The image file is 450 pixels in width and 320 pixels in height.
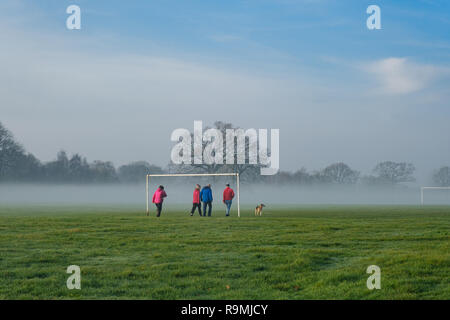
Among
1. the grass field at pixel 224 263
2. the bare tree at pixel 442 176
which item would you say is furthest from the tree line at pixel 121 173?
the grass field at pixel 224 263

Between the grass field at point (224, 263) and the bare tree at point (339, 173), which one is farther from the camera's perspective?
the bare tree at point (339, 173)

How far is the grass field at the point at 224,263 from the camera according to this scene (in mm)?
10102

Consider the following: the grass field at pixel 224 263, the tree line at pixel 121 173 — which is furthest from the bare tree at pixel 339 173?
the grass field at pixel 224 263

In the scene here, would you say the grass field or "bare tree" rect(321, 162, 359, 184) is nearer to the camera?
the grass field

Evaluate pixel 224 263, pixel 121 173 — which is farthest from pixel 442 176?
pixel 224 263

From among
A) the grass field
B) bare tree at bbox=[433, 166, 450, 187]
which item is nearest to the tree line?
bare tree at bbox=[433, 166, 450, 187]

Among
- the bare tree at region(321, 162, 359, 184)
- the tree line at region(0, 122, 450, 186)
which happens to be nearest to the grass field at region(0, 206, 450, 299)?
the tree line at region(0, 122, 450, 186)

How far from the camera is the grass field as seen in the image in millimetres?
10102

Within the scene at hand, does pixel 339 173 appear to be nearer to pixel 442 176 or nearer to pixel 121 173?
pixel 442 176

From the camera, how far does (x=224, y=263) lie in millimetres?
12984

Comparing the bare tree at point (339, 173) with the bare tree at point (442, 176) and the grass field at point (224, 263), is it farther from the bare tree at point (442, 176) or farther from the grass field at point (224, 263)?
the grass field at point (224, 263)

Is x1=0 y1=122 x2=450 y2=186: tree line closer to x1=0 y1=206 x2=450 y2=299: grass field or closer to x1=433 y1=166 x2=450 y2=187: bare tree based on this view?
x1=433 y1=166 x2=450 y2=187: bare tree

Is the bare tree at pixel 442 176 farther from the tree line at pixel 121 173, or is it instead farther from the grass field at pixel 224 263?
the grass field at pixel 224 263

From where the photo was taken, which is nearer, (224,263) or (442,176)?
(224,263)
